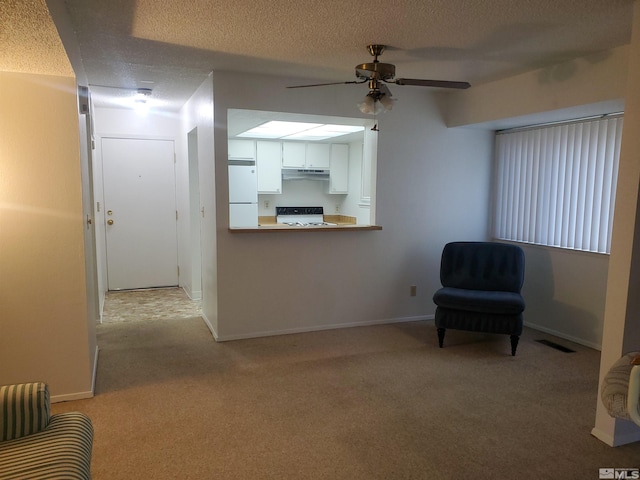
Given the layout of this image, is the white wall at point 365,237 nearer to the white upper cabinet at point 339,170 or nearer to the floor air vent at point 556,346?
the floor air vent at point 556,346

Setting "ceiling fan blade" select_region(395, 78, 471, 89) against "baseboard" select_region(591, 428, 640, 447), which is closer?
"baseboard" select_region(591, 428, 640, 447)

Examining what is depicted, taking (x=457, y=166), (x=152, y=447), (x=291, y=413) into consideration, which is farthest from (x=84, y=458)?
(x=457, y=166)

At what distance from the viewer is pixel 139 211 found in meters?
5.91

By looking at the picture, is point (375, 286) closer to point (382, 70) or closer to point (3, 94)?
point (382, 70)

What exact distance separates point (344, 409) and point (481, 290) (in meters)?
1.99

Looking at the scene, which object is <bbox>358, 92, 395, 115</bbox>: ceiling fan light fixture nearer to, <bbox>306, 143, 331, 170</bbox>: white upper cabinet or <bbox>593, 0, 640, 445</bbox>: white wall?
<bbox>593, 0, 640, 445</bbox>: white wall

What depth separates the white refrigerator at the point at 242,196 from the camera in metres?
5.91

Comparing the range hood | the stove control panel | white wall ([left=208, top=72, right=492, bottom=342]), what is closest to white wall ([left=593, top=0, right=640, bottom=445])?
white wall ([left=208, top=72, right=492, bottom=342])

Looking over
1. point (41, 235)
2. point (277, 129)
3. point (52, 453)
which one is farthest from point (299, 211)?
point (52, 453)

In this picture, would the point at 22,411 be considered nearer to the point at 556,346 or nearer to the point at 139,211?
the point at 556,346

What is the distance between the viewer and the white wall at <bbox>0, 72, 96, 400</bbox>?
2.74 metres

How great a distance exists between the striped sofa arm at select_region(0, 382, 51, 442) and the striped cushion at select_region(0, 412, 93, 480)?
1.1 inches

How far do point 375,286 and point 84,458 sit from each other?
325 cm

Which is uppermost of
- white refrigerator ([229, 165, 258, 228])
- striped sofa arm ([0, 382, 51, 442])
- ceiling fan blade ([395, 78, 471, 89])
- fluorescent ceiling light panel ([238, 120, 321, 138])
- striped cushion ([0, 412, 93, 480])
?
fluorescent ceiling light panel ([238, 120, 321, 138])
